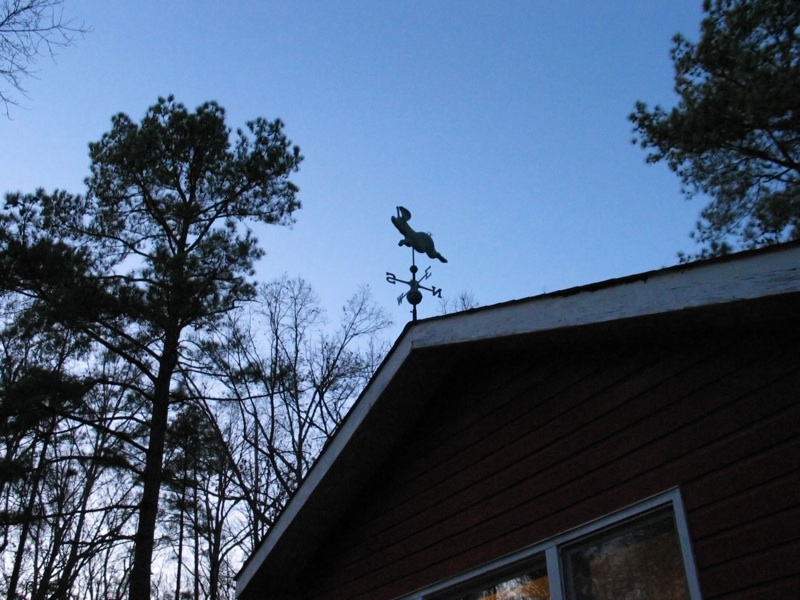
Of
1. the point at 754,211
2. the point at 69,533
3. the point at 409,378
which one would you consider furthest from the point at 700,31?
the point at 69,533

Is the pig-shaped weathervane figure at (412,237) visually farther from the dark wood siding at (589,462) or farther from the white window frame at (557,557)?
the white window frame at (557,557)

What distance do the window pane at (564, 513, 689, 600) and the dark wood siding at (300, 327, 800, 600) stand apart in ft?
0.52

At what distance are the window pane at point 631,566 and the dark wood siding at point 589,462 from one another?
16 cm

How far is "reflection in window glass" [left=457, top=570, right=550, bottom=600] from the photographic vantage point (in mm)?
4746

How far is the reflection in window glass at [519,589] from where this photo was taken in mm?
4746

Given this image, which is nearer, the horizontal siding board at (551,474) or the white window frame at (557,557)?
the white window frame at (557,557)

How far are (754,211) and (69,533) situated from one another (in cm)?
1741

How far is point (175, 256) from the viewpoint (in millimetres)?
13641

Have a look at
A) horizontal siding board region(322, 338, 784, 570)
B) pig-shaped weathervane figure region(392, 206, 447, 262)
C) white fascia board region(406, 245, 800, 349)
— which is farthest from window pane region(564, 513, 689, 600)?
pig-shaped weathervane figure region(392, 206, 447, 262)

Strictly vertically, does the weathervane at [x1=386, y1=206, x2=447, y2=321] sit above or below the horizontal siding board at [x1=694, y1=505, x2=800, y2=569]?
above

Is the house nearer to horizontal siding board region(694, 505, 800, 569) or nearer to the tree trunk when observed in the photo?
horizontal siding board region(694, 505, 800, 569)

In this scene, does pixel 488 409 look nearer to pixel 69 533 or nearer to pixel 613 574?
pixel 613 574

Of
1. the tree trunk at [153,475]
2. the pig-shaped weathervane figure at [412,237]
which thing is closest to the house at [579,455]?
the pig-shaped weathervane figure at [412,237]

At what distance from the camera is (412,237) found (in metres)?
6.42
